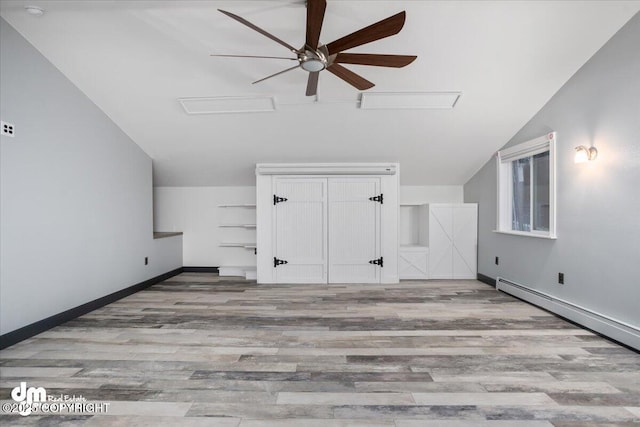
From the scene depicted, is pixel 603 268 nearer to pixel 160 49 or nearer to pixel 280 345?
pixel 280 345

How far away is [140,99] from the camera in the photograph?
3617 mm

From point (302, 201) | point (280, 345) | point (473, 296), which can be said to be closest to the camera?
point (280, 345)

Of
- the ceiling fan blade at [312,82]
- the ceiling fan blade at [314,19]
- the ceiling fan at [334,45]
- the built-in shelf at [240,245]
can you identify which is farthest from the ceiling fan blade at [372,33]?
the built-in shelf at [240,245]

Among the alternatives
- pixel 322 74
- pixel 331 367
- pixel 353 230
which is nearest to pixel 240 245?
pixel 353 230

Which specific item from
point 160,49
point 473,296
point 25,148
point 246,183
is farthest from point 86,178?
point 473,296

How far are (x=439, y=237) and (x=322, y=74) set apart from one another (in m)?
3.08

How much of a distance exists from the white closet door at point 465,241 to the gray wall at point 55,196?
4.69 m

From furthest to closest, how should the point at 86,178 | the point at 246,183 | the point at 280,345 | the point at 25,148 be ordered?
the point at 246,183, the point at 86,178, the point at 25,148, the point at 280,345

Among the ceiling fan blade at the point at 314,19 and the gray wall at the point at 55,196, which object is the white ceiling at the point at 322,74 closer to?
the gray wall at the point at 55,196

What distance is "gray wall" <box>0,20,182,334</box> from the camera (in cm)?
264

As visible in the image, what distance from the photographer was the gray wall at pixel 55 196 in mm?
2637

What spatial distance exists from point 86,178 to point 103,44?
1.38 meters

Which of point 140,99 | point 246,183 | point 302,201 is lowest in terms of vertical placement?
point 302,201

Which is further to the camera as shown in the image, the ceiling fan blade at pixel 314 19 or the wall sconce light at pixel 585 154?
the wall sconce light at pixel 585 154
